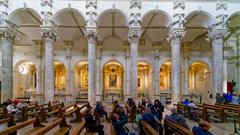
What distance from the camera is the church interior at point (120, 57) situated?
13.7m

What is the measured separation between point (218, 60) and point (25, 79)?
24.8 meters

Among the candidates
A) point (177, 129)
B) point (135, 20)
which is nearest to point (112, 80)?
point (135, 20)

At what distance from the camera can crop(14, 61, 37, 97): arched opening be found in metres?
31.0

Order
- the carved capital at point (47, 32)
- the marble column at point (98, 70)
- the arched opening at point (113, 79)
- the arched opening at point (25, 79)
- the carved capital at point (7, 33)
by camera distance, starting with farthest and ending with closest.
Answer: the arched opening at point (113, 79)
the arched opening at point (25, 79)
the marble column at point (98, 70)
the carved capital at point (7, 33)
the carved capital at point (47, 32)

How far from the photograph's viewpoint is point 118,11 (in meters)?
20.0

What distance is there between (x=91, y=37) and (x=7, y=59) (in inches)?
271

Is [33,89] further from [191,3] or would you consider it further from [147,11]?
[191,3]

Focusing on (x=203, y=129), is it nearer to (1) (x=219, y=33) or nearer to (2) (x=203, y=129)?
(2) (x=203, y=129)

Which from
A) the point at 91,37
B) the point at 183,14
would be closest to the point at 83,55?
the point at 91,37

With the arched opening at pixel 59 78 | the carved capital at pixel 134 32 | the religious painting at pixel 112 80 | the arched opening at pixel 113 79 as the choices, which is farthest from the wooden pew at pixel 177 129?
the arched opening at pixel 59 78

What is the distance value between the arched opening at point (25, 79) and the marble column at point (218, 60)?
21615mm

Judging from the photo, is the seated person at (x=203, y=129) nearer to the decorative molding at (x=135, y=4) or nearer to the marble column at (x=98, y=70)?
the decorative molding at (x=135, y=4)

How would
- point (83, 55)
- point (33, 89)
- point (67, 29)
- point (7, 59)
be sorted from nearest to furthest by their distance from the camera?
point (7, 59)
point (67, 29)
point (83, 55)
point (33, 89)

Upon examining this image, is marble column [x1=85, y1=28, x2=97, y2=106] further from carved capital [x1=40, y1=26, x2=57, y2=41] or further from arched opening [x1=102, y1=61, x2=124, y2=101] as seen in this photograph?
arched opening [x1=102, y1=61, x2=124, y2=101]
